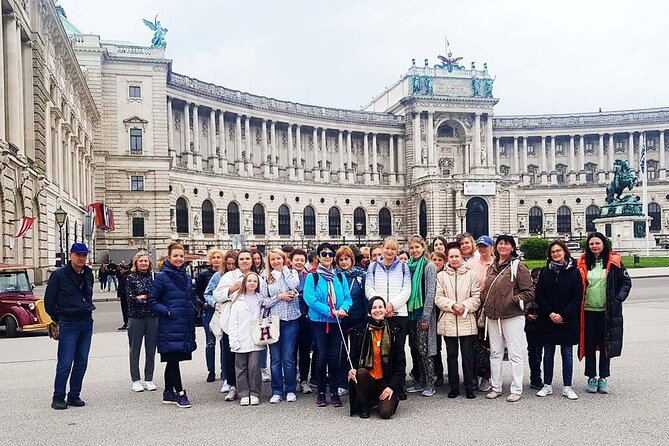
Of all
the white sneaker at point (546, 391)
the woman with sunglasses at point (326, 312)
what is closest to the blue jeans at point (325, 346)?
the woman with sunglasses at point (326, 312)

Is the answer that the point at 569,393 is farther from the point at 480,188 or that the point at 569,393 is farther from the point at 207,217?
the point at 480,188

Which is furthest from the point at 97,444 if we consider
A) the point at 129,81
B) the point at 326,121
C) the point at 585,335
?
the point at 326,121

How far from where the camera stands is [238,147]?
78.4 metres

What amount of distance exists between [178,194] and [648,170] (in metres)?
64.8

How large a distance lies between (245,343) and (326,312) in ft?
4.38

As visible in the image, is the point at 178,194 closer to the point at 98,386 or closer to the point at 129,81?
the point at 129,81

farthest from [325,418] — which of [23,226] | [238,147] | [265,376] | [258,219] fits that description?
[238,147]

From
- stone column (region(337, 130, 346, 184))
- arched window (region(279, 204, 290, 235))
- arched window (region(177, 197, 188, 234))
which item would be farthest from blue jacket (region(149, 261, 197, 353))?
stone column (region(337, 130, 346, 184))

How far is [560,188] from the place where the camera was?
9519 centimetres

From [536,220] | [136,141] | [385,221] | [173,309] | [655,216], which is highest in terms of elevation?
[136,141]

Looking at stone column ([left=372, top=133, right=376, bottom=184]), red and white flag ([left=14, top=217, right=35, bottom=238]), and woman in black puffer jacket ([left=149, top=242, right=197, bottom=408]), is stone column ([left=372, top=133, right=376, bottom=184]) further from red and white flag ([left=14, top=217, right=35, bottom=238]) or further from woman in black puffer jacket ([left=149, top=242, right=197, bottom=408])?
woman in black puffer jacket ([left=149, top=242, right=197, bottom=408])

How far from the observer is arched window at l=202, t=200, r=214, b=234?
7251cm

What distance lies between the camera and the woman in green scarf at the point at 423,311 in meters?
10.8

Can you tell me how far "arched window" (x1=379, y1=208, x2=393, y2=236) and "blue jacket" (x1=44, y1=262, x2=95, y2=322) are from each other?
79232 millimetres
